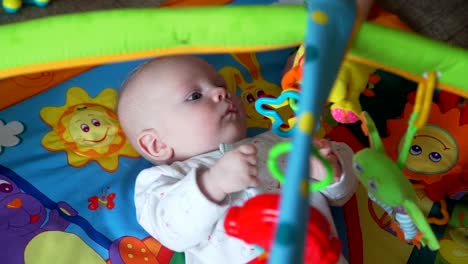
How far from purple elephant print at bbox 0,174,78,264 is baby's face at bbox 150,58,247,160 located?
9.1 inches

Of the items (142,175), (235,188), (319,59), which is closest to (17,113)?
(142,175)

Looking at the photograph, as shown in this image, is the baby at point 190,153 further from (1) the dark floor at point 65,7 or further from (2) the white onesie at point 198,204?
(1) the dark floor at point 65,7

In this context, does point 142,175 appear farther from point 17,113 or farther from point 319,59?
point 319,59

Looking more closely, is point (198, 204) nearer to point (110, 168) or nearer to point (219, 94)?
point (219, 94)

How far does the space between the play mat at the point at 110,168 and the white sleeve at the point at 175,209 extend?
0.26 ft

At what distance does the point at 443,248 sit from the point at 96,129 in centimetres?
63

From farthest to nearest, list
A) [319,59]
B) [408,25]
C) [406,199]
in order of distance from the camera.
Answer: [408,25] < [406,199] < [319,59]

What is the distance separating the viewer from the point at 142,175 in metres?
0.90

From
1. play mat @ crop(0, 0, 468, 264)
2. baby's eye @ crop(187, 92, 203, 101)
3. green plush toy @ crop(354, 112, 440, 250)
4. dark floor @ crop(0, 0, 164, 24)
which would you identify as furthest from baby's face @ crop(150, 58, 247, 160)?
dark floor @ crop(0, 0, 164, 24)

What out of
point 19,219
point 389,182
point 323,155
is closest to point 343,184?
point 323,155

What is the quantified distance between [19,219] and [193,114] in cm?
34

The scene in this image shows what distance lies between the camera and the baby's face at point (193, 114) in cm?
87

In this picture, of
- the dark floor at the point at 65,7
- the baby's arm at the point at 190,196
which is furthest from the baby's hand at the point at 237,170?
the dark floor at the point at 65,7

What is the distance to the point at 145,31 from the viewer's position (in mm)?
681
